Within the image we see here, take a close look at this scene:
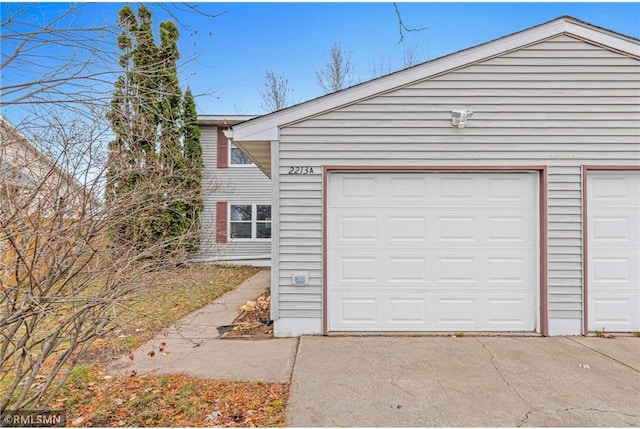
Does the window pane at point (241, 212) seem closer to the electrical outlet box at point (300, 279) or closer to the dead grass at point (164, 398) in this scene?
the electrical outlet box at point (300, 279)

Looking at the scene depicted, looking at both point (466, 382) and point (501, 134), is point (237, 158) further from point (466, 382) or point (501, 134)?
point (466, 382)

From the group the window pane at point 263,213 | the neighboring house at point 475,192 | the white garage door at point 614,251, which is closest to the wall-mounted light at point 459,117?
the neighboring house at point 475,192

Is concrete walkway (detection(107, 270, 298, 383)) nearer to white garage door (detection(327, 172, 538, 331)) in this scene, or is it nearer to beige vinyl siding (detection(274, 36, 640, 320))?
beige vinyl siding (detection(274, 36, 640, 320))

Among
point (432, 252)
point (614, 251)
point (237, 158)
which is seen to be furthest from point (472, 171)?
point (237, 158)

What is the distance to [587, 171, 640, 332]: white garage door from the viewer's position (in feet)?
15.6

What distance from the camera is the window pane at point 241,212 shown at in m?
12.5

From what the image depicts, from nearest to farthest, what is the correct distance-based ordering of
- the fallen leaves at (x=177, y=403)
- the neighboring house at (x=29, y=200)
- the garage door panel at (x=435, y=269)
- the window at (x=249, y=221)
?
1. the neighboring house at (x=29, y=200)
2. the fallen leaves at (x=177, y=403)
3. the garage door panel at (x=435, y=269)
4. the window at (x=249, y=221)

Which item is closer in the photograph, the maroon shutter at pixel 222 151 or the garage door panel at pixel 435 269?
the garage door panel at pixel 435 269

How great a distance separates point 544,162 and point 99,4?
531 centimetres

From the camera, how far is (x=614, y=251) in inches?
188

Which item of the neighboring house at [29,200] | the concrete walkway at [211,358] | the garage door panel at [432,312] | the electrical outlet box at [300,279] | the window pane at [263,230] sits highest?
the neighboring house at [29,200]

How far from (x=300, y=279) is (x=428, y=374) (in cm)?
201

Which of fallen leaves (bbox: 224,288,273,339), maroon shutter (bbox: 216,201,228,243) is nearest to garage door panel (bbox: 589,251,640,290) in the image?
fallen leaves (bbox: 224,288,273,339)

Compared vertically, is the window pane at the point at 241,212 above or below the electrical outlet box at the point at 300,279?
above
